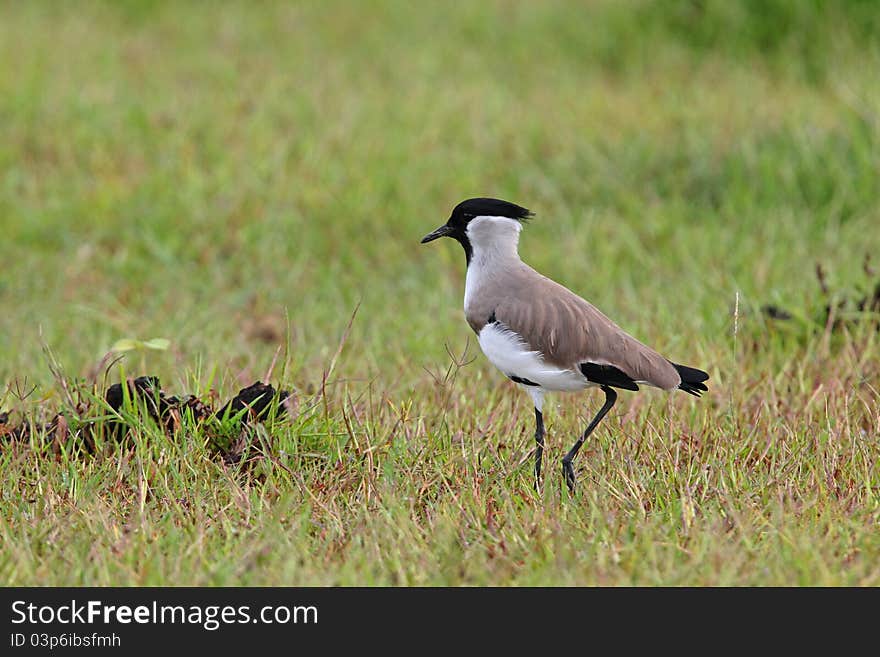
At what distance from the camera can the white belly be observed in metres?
3.43

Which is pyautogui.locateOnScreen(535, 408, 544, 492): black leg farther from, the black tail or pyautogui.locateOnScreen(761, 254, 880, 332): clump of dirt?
pyautogui.locateOnScreen(761, 254, 880, 332): clump of dirt

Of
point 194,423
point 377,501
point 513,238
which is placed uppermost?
point 513,238

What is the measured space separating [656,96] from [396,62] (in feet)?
6.68

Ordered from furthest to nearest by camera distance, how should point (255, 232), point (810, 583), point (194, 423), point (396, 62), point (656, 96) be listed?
point (396, 62)
point (656, 96)
point (255, 232)
point (194, 423)
point (810, 583)

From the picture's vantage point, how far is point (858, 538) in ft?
10.4

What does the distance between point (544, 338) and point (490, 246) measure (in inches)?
14.9

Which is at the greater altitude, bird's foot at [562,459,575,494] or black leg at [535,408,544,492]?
black leg at [535,408,544,492]

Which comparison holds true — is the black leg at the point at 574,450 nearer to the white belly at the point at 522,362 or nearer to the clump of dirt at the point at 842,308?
the white belly at the point at 522,362

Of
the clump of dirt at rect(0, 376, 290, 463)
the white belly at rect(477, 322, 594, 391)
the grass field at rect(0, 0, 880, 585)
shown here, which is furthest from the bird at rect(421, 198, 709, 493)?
the clump of dirt at rect(0, 376, 290, 463)

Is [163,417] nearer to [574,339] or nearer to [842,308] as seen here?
[574,339]

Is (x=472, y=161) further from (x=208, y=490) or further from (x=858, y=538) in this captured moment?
(x=858, y=538)

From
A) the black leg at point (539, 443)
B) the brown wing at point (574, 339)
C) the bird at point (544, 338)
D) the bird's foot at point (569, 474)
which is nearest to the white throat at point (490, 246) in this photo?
the bird at point (544, 338)

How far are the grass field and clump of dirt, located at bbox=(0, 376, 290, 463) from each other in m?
0.05
